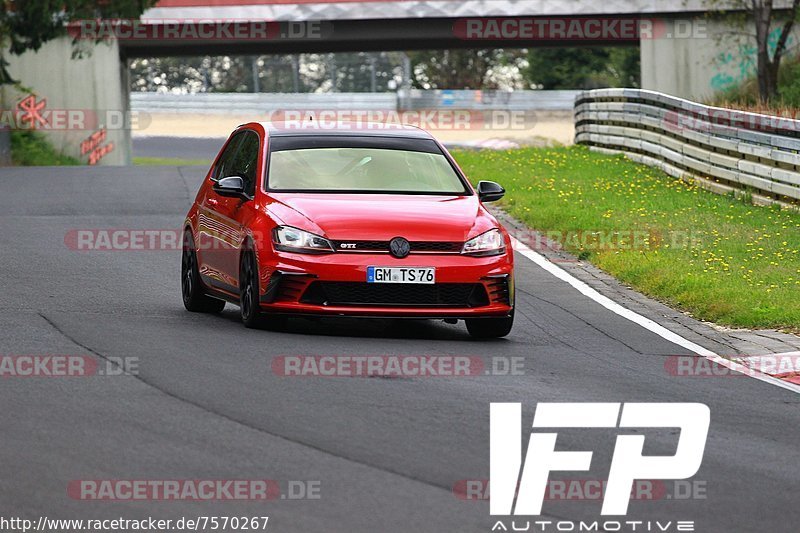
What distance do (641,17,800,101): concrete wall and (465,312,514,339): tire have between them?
32258 millimetres

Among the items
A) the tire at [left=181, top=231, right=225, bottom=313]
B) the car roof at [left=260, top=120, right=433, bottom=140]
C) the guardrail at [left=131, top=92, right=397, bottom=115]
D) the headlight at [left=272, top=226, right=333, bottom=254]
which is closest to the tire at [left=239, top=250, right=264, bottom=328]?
the headlight at [left=272, top=226, right=333, bottom=254]

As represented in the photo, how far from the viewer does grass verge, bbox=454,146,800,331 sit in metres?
14.1

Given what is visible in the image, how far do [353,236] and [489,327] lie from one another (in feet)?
4.32

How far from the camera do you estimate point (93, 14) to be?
134 ft

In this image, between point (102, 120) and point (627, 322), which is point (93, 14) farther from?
point (627, 322)

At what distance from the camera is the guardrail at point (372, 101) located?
5650 cm

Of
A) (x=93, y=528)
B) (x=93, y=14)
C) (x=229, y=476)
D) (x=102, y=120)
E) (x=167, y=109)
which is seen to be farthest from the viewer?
(x=167, y=109)

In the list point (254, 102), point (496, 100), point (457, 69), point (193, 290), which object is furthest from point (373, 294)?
point (457, 69)

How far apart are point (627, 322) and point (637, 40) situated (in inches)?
1322

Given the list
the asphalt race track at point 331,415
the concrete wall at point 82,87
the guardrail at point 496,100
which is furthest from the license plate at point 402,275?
the guardrail at point 496,100

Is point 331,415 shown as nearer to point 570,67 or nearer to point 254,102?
point 254,102

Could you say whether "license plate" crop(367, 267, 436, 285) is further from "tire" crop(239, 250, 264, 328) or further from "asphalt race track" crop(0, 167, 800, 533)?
"tire" crop(239, 250, 264, 328)

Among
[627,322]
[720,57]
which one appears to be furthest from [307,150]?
[720,57]

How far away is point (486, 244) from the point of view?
11.7 m
